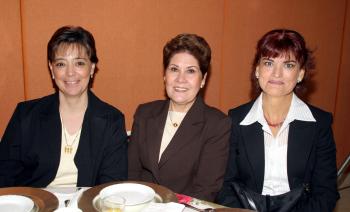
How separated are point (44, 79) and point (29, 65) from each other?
0.15m

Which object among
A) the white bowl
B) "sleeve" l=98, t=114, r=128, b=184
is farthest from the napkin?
"sleeve" l=98, t=114, r=128, b=184

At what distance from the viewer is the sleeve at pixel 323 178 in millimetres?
2089

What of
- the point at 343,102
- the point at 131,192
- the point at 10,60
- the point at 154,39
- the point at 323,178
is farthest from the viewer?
the point at 343,102

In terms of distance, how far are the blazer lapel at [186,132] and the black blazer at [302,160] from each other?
0.93 ft

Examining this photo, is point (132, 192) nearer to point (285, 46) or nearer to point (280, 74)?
point (280, 74)

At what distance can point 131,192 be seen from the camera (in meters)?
1.57

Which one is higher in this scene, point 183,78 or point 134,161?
point 183,78

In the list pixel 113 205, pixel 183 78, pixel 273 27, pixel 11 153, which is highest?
pixel 273 27

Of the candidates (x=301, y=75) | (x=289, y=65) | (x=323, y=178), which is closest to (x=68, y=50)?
(x=289, y=65)

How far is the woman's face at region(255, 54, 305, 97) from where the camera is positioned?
2.17 metres

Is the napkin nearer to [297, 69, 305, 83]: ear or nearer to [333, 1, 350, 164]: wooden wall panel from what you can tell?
[297, 69, 305, 83]: ear

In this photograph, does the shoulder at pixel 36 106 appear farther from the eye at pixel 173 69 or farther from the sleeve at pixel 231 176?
the sleeve at pixel 231 176

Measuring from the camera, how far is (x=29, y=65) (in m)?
2.80

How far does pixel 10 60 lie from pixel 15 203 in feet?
5.12
